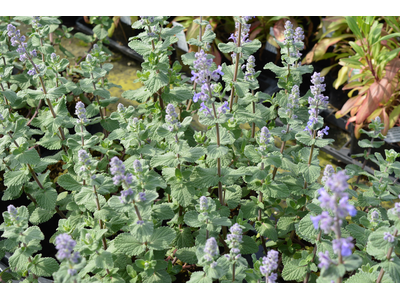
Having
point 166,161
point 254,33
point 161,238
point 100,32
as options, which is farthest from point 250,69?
point 254,33

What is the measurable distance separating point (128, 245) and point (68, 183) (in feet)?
2.27

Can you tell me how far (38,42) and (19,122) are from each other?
1284 mm

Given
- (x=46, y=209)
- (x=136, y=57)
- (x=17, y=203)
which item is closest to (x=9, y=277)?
(x=46, y=209)

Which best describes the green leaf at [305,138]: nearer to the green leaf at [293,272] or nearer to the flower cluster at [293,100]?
the flower cluster at [293,100]

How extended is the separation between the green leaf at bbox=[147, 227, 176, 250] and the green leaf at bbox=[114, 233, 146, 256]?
0.07 m

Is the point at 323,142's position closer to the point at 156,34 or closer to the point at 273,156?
the point at 273,156

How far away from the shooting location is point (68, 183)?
303cm

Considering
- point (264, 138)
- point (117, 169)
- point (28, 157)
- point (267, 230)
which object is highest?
point (117, 169)

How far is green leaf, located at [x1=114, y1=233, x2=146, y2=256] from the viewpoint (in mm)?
2699

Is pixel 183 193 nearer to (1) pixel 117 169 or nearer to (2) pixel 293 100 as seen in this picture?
(1) pixel 117 169

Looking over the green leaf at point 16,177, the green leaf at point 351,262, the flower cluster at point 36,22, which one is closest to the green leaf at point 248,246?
the green leaf at point 351,262

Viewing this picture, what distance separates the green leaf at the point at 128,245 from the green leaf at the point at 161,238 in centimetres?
7

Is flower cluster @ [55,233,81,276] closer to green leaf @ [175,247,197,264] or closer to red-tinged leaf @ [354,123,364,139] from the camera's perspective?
green leaf @ [175,247,197,264]

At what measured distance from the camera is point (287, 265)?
3055 mm
